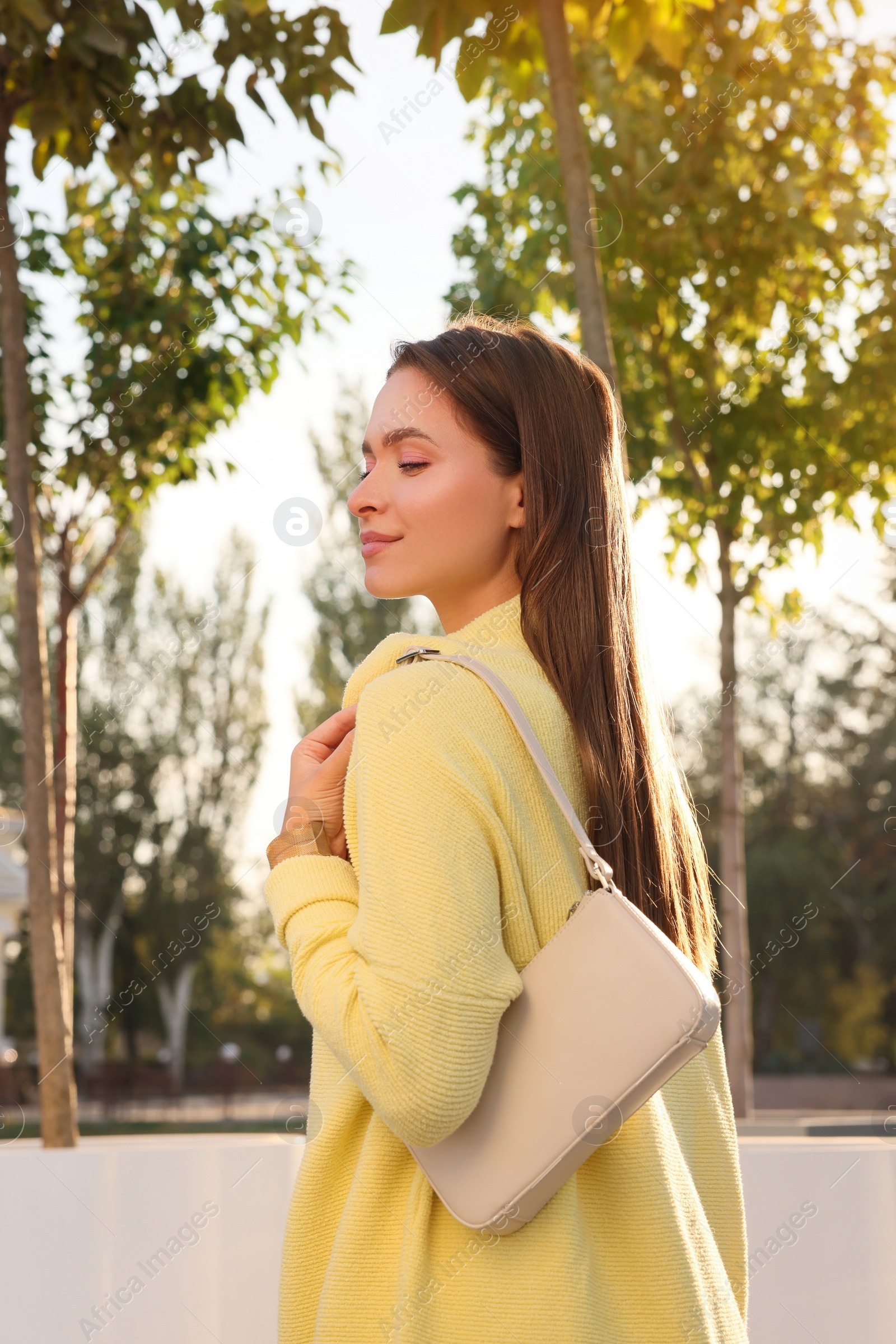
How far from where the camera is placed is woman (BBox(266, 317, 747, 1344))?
3.71 feet

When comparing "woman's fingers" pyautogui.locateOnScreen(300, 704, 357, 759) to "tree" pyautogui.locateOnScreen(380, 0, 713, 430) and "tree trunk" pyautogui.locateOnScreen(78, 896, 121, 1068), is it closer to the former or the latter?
"tree" pyautogui.locateOnScreen(380, 0, 713, 430)

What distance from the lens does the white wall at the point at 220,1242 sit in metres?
3.04

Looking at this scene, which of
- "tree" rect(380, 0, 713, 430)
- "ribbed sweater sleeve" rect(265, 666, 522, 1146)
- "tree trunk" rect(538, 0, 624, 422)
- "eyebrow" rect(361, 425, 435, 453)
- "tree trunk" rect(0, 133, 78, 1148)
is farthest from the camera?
"tree trunk" rect(0, 133, 78, 1148)

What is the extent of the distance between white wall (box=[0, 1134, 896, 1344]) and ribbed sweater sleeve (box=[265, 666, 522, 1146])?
224cm

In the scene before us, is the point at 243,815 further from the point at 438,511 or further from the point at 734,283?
the point at 438,511

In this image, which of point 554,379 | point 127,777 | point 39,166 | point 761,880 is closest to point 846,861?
point 761,880

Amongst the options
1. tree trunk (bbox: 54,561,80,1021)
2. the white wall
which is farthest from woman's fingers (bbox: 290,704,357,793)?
tree trunk (bbox: 54,561,80,1021)

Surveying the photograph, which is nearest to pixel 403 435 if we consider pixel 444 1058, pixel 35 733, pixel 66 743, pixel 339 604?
pixel 444 1058

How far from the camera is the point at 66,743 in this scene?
6441mm

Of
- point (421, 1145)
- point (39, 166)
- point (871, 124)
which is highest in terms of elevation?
point (871, 124)

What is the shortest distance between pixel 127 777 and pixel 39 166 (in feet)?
95.5

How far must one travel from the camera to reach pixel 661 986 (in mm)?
1149

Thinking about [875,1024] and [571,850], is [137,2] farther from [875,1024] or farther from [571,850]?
[875,1024]

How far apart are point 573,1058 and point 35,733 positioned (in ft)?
12.4
